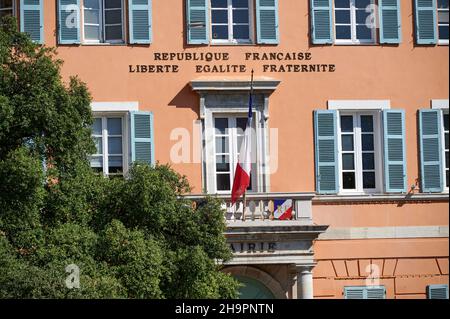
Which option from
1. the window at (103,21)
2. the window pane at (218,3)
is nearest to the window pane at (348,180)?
the window pane at (218,3)

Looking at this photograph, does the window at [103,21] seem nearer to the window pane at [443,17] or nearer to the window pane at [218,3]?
the window pane at [218,3]

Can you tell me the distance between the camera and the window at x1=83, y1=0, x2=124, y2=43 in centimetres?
3048

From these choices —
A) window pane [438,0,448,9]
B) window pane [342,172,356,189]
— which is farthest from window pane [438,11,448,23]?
window pane [342,172,356,189]

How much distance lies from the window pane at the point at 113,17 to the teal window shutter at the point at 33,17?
4.52ft

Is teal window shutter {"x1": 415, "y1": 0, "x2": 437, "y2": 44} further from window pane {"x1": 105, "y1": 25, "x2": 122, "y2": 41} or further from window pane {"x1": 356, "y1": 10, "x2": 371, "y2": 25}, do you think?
window pane {"x1": 105, "y1": 25, "x2": 122, "y2": 41}

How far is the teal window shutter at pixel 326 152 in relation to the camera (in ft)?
100

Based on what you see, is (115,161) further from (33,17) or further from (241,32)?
(241,32)

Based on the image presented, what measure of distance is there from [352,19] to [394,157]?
306 centimetres

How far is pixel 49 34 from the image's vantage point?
30.3m
